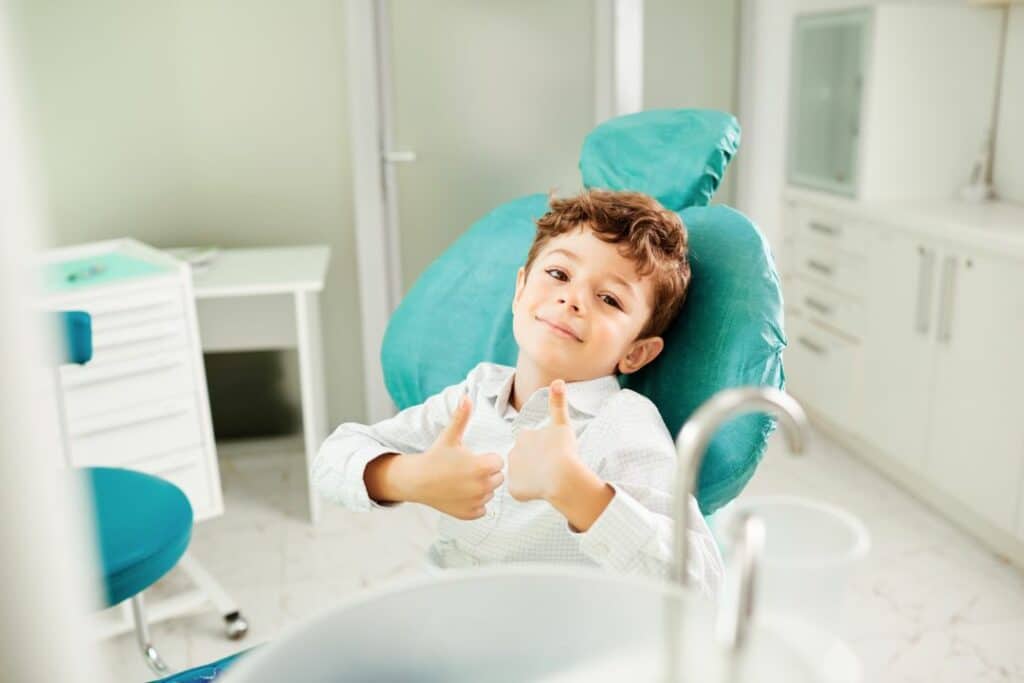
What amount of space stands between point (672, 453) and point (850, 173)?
2.39 m

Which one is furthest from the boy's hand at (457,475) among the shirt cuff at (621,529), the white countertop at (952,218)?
the white countertop at (952,218)

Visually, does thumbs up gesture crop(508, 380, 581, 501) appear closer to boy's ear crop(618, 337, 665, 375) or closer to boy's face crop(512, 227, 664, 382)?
boy's face crop(512, 227, 664, 382)

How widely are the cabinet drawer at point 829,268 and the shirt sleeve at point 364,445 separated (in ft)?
6.80

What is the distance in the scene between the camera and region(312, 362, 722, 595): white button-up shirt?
33.6 inches

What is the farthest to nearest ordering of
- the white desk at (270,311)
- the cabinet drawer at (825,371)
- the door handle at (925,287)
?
the cabinet drawer at (825,371), the door handle at (925,287), the white desk at (270,311)

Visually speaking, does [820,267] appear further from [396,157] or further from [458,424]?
[458,424]

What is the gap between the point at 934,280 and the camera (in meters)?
2.58

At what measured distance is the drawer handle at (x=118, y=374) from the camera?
217cm

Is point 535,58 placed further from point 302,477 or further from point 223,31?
Result: point 302,477

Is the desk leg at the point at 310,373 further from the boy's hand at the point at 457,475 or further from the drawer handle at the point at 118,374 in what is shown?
the boy's hand at the point at 457,475

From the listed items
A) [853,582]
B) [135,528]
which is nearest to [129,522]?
[135,528]

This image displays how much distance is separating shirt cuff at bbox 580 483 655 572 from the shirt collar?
27 cm

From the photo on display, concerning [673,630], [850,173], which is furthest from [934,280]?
[673,630]

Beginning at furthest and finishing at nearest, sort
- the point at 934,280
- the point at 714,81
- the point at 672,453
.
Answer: the point at 714,81 < the point at 934,280 < the point at 672,453
